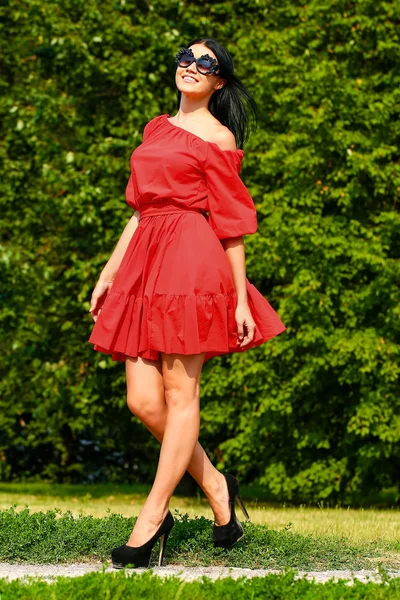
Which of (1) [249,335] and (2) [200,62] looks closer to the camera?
(1) [249,335]

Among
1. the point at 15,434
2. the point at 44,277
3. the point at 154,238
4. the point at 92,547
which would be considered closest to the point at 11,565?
the point at 92,547

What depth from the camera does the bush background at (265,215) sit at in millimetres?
10070

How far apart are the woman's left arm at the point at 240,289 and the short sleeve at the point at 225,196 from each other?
0.07 meters

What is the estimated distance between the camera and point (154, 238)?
4582 millimetres

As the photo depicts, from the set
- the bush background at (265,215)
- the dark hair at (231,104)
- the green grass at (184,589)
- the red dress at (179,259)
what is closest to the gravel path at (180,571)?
the green grass at (184,589)

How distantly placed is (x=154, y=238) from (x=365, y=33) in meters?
6.92

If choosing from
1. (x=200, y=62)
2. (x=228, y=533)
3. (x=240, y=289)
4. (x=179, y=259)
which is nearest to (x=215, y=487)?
(x=228, y=533)

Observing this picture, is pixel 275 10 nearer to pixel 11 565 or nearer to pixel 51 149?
pixel 51 149

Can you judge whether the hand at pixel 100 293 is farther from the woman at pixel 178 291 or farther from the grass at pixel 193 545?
the grass at pixel 193 545

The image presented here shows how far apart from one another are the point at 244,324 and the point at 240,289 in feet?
0.52

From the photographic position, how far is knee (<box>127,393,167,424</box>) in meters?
4.54

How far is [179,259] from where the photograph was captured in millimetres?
4477

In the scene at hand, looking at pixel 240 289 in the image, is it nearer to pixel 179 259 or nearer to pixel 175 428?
pixel 179 259

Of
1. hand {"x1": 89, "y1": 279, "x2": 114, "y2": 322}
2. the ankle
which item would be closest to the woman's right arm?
hand {"x1": 89, "y1": 279, "x2": 114, "y2": 322}
